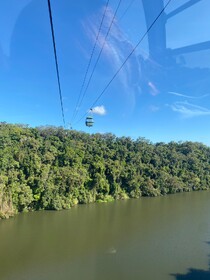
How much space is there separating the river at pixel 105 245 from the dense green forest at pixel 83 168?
178cm

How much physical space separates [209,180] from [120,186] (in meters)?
13.9

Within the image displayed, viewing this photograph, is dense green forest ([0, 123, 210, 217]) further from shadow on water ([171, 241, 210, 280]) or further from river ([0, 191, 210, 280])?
shadow on water ([171, 241, 210, 280])

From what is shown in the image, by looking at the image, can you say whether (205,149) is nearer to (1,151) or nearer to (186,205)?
(186,205)

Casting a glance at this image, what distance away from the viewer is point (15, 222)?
16188 mm

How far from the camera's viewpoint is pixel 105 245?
469 inches

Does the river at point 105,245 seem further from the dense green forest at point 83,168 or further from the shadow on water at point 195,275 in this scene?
the dense green forest at point 83,168

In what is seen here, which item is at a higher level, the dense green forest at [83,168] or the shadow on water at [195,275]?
the dense green forest at [83,168]

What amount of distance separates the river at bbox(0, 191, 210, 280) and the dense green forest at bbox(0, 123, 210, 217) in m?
1.78

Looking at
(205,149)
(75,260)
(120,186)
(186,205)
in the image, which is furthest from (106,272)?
(205,149)

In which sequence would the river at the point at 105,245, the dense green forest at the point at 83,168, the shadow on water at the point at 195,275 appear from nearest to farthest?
the shadow on water at the point at 195,275, the river at the point at 105,245, the dense green forest at the point at 83,168

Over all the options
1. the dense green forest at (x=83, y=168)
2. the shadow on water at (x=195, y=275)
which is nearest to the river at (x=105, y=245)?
the shadow on water at (x=195, y=275)

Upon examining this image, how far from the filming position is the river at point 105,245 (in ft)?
29.9

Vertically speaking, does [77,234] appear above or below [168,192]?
below

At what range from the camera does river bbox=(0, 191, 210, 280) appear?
9.12 metres
